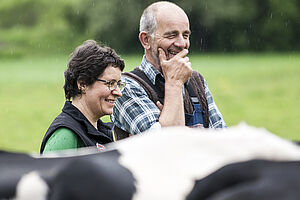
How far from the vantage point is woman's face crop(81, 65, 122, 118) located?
2627 millimetres

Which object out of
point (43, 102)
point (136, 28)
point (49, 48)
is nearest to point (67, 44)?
point (49, 48)

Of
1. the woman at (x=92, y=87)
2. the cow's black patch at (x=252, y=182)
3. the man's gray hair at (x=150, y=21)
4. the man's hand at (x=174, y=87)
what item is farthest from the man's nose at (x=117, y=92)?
the cow's black patch at (x=252, y=182)

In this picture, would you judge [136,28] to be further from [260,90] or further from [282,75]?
[260,90]

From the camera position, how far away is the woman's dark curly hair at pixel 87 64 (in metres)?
2.61

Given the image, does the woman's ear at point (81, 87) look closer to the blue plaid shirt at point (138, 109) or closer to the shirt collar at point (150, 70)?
the blue plaid shirt at point (138, 109)

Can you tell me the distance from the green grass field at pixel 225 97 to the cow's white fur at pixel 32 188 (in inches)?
328

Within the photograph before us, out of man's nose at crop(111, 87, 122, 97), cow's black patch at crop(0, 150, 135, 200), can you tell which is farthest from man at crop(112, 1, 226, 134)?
cow's black patch at crop(0, 150, 135, 200)

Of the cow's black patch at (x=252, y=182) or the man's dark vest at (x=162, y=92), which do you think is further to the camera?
the man's dark vest at (x=162, y=92)

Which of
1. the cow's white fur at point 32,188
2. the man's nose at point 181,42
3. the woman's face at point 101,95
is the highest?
the cow's white fur at point 32,188

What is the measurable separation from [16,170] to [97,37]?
2006 inches

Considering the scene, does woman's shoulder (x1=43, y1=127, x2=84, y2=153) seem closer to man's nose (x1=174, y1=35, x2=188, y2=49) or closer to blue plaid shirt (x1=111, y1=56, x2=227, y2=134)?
blue plaid shirt (x1=111, y1=56, x2=227, y2=134)

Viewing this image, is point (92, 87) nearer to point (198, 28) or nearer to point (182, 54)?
point (182, 54)

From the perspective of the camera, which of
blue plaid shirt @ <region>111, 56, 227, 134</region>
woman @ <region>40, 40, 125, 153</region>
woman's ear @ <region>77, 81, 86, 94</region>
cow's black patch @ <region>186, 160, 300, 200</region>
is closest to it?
cow's black patch @ <region>186, 160, 300, 200</region>

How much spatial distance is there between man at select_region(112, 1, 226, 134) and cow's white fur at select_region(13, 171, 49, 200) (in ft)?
4.86
